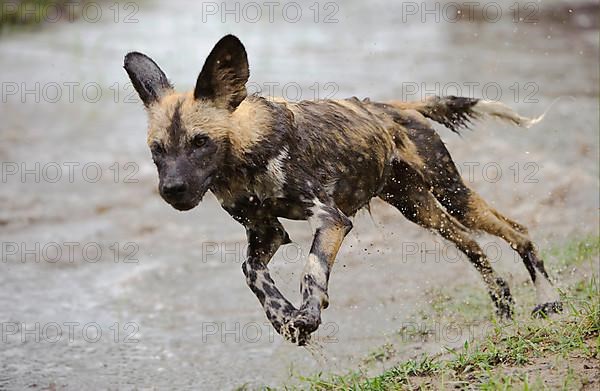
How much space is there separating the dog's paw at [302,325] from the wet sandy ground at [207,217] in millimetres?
1160

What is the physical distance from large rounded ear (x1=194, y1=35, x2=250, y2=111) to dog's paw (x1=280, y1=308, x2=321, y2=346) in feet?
3.19

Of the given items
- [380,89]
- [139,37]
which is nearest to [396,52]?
[380,89]

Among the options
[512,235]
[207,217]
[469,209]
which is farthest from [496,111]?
[207,217]

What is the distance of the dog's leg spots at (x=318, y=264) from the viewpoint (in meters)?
4.41

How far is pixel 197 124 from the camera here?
443cm

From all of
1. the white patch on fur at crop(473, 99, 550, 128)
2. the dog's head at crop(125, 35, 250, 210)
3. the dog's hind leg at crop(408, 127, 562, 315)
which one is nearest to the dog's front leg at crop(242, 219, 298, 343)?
the dog's head at crop(125, 35, 250, 210)

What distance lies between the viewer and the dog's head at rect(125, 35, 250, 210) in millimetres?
4352

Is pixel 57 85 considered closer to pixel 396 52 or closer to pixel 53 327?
pixel 396 52

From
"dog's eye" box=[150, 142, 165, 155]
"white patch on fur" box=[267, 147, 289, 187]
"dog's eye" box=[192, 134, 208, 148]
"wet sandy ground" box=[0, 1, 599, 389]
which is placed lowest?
"wet sandy ground" box=[0, 1, 599, 389]

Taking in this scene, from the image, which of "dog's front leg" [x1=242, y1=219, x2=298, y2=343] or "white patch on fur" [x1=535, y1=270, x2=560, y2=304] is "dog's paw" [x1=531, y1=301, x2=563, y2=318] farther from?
"dog's front leg" [x1=242, y1=219, x2=298, y2=343]

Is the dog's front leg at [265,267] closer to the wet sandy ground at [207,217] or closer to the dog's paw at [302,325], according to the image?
the dog's paw at [302,325]

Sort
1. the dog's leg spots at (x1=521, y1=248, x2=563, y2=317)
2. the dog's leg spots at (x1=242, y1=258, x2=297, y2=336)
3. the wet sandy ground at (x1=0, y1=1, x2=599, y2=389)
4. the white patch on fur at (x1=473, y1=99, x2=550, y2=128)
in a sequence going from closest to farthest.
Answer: the dog's leg spots at (x1=242, y1=258, x2=297, y2=336) < the dog's leg spots at (x1=521, y1=248, x2=563, y2=317) < the white patch on fur at (x1=473, y1=99, x2=550, y2=128) < the wet sandy ground at (x1=0, y1=1, x2=599, y2=389)

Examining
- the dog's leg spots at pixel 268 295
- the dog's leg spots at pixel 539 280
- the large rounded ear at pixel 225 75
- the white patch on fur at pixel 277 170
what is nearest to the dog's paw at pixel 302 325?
the dog's leg spots at pixel 268 295

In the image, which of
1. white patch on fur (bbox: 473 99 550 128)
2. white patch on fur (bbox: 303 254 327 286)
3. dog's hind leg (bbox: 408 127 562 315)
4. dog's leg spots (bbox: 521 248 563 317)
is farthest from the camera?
white patch on fur (bbox: 473 99 550 128)
